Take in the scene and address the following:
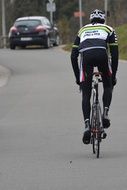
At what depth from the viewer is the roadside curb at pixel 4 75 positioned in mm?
22361

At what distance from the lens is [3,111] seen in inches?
632

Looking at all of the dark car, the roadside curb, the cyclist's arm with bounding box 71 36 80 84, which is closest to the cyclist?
the cyclist's arm with bounding box 71 36 80 84

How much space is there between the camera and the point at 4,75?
2439 cm

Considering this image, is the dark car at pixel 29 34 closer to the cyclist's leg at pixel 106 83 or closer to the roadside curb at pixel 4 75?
the roadside curb at pixel 4 75

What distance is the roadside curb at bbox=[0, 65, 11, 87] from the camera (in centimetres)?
2236

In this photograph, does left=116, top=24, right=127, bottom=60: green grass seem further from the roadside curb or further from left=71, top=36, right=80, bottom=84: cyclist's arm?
left=71, top=36, right=80, bottom=84: cyclist's arm

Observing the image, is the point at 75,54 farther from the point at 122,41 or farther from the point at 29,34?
the point at 29,34

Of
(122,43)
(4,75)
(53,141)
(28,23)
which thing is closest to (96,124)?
(53,141)

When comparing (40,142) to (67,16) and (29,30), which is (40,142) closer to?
(29,30)

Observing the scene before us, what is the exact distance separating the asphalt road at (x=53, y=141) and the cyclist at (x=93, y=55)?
67 cm

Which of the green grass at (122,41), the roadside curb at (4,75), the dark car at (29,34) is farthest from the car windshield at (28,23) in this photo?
the roadside curb at (4,75)

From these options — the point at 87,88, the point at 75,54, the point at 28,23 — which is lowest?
the point at 28,23

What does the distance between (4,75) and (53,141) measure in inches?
489

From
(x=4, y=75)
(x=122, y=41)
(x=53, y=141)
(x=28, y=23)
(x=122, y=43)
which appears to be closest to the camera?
(x=53, y=141)
